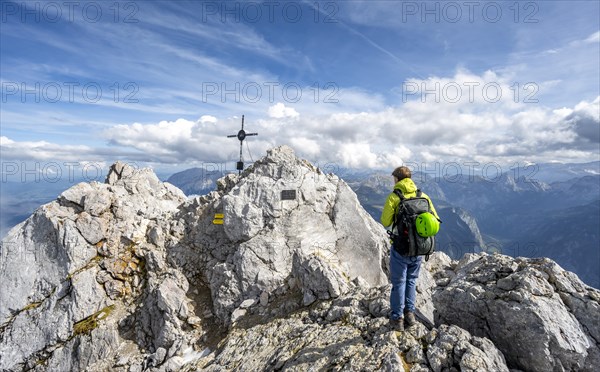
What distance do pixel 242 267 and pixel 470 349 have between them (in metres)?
13.8

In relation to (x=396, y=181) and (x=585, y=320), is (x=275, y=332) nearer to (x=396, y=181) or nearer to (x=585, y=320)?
(x=396, y=181)

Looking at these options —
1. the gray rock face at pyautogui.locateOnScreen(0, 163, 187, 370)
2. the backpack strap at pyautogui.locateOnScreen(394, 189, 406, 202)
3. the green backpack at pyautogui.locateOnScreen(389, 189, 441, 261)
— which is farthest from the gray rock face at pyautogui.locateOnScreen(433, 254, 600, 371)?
the gray rock face at pyautogui.locateOnScreen(0, 163, 187, 370)

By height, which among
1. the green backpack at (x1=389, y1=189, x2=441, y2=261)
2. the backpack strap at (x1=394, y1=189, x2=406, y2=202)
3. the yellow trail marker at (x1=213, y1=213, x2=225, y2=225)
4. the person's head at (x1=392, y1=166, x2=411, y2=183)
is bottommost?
the yellow trail marker at (x1=213, y1=213, x2=225, y2=225)

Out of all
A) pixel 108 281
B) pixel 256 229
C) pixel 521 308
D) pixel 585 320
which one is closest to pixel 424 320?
pixel 521 308

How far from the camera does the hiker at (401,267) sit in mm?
10680

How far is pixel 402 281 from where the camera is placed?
35.3 ft

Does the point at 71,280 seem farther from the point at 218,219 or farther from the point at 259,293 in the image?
the point at 259,293

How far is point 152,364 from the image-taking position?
17188 millimetres

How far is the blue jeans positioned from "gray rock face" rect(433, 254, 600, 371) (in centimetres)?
241

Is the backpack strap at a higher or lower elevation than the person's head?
lower

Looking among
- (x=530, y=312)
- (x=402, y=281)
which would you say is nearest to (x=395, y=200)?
(x=402, y=281)

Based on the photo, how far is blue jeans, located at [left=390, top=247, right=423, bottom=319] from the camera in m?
10.7

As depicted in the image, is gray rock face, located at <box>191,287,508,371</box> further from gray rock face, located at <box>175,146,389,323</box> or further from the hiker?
gray rock face, located at <box>175,146,389,323</box>

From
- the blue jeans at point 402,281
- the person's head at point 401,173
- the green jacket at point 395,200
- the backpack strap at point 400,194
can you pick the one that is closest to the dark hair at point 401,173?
the person's head at point 401,173
